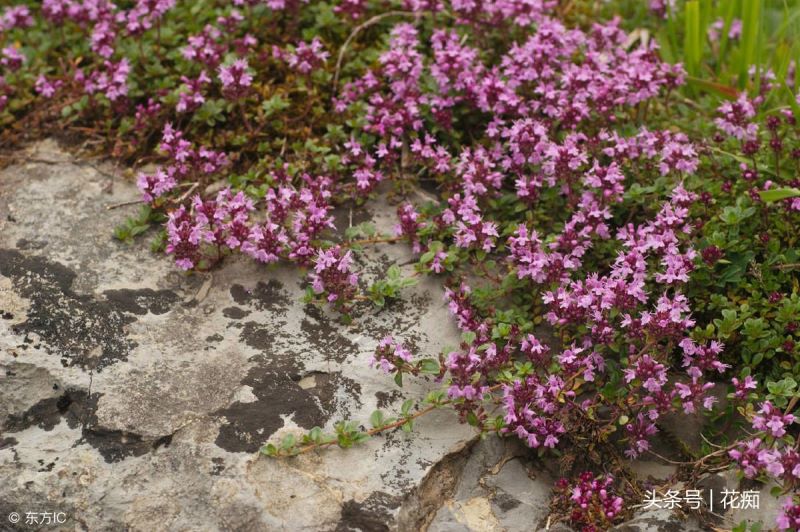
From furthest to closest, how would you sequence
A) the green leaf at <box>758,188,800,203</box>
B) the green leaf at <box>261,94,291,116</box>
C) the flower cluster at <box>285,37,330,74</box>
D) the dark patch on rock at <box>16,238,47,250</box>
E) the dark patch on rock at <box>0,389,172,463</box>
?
the flower cluster at <box>285,37,330,74</box>, the green leaf at <box>261,94,291,116</box>, the dark patch on rock at <box>16,238,47,250</box>, the green leaf at <box>758,188,800,203</box>, the dark patch on rock at <box>0,389,172,463</box>

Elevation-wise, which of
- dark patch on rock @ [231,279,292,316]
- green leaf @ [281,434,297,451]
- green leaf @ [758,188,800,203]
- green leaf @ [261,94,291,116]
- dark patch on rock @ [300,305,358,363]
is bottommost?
dark patch on rock @ [231,279,292,316]

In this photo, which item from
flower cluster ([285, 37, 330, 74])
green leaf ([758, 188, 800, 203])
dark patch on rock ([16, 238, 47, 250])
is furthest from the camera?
flower cluster ([285, 37, 330, 74])

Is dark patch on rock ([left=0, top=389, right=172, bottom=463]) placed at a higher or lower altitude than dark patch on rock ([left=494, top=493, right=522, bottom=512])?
lower

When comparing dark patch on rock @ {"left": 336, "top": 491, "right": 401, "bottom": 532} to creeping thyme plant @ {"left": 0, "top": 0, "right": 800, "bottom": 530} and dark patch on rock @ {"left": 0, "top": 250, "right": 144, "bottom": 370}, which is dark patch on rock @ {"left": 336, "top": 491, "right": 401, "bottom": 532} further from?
dark patch on rock @ {"left": 0, "top": 250, "right": 144, "bottom": 370}

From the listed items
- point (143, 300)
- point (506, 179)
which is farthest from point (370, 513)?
point (506, 179)

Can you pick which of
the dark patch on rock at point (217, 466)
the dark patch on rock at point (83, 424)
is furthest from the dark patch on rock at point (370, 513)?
the dark patch on rock at point (83, 424)

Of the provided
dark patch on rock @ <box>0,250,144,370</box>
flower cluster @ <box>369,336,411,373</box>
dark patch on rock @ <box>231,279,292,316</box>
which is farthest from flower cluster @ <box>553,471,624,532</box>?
dark patch on rock @ <box>0,250,144,370</box>

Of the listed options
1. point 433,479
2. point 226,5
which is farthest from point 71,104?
point 433,479
